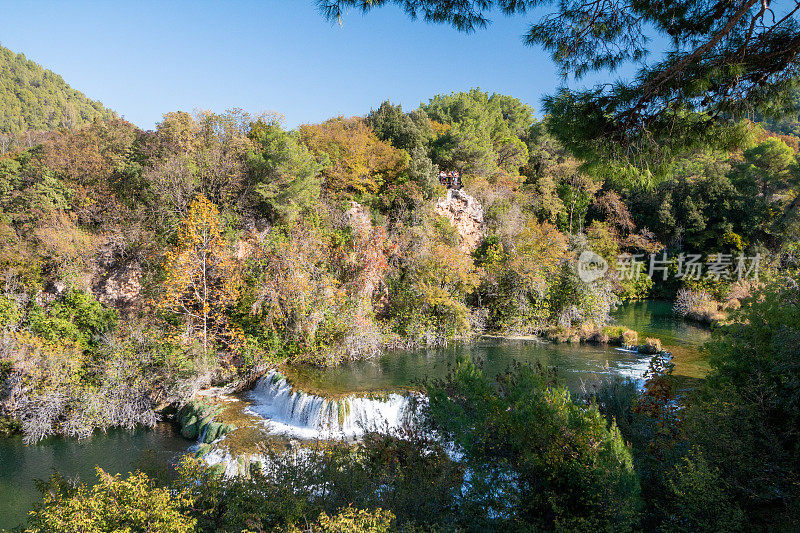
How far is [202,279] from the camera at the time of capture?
1114cm

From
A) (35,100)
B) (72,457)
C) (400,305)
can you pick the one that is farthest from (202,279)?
(35,100)

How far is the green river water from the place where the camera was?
6.98m

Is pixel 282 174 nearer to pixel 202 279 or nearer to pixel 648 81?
pixel 202 279

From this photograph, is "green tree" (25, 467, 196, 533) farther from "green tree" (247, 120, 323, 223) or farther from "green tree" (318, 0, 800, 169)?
"green tree" (247, 120, 323, 223)

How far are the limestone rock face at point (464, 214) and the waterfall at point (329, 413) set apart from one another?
9.70m

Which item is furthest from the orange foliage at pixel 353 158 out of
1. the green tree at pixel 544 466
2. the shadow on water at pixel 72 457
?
the green tree at pixel 544 466

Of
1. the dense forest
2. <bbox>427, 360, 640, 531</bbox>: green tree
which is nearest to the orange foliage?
the dense forest

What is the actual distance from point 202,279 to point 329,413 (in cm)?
539

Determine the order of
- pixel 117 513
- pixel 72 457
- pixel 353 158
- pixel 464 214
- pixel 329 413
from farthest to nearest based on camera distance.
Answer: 1. pixel 464 214
2. pixel 353 158
3. pixel 329 413
4. pixel 72 457
5. pixel 117 513

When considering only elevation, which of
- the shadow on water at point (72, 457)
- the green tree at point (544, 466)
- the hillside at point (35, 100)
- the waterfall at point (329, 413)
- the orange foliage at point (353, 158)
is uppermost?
the hillside at point (35, 100)

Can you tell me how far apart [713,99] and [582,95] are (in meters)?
1.39

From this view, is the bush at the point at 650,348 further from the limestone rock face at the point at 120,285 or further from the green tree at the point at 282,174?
the limestone rock face at the point at 120,285

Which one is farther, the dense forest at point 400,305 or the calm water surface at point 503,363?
the calm water surface at point 503,363

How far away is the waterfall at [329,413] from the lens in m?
8.47
